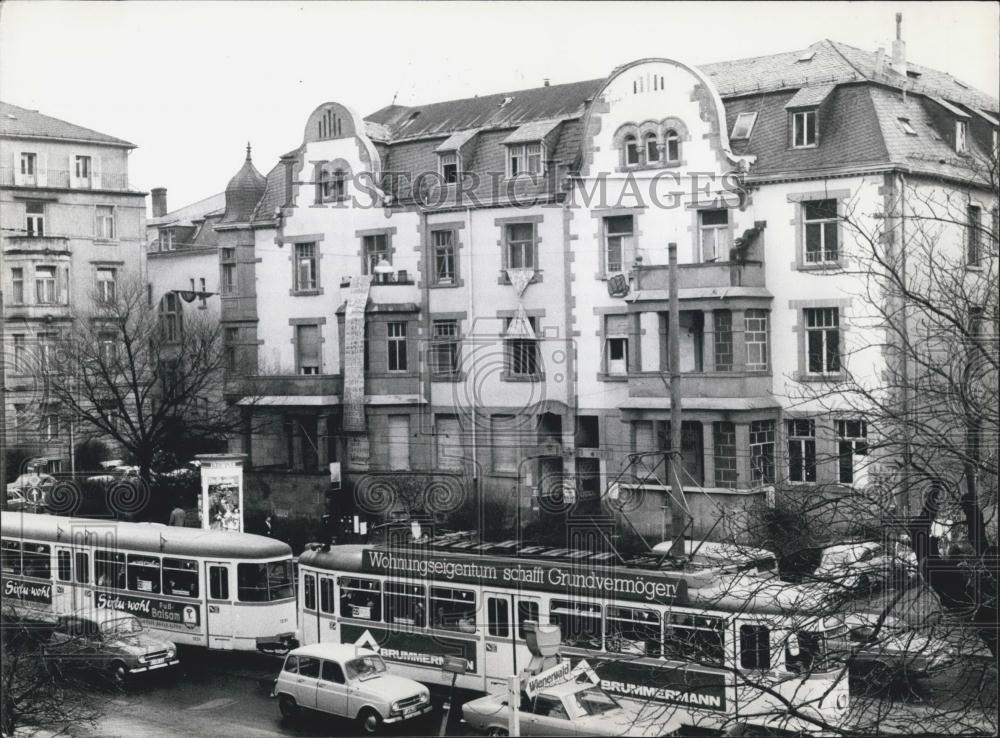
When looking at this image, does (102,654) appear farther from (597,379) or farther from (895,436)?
(895,436)

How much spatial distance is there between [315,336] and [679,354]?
6.57 ft

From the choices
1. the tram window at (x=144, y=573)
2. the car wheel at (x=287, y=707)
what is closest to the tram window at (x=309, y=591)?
the car wheel at (x=287, y=707)

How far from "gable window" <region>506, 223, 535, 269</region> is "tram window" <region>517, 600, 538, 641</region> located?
177 cm

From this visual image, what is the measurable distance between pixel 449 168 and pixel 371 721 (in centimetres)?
293

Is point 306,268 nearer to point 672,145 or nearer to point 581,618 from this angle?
point 672,145

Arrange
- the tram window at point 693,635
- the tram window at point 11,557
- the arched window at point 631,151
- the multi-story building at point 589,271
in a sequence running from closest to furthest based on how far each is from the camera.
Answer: the tram window at point 693,635 → the multi-story building at point 589,271 → the arched window at point 631,151 → the tram window at point 11,557

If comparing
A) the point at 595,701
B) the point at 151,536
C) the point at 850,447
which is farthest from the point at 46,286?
the point at 850,447

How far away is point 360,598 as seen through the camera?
20.2 ft

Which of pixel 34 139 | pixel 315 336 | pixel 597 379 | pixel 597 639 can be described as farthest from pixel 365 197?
pixel 597 639

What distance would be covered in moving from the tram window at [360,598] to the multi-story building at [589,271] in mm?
592

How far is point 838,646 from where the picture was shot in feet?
16.6

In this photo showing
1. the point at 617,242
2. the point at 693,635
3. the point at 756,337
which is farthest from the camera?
the point at 617,242

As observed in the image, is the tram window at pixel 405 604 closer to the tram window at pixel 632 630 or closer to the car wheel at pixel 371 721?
the car wheel at pixel 371 721

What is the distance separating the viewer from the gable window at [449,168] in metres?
5.89
